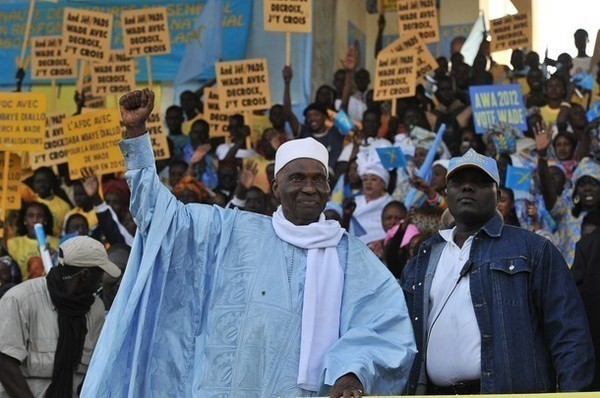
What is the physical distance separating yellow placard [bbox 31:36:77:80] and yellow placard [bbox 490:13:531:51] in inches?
167

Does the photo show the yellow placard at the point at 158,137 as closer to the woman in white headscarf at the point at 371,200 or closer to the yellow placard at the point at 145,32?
the yellow placard at the point at 145,32

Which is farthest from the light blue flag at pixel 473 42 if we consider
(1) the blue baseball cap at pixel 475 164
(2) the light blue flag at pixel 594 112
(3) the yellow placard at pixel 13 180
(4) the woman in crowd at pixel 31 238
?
(1) the blue baseball cap at pixel 475 164

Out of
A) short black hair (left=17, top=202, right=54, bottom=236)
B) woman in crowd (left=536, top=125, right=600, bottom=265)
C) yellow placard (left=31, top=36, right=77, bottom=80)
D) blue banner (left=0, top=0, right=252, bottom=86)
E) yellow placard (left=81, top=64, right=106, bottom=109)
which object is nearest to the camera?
woman in crowd (left=536, top=125, right=600, bottom=265)

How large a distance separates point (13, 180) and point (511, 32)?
5.02 m

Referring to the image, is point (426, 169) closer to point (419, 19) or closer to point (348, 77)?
point (419, 19)

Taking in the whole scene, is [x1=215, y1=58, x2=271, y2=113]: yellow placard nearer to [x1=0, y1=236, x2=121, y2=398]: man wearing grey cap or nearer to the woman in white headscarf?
the woman in white headscarf

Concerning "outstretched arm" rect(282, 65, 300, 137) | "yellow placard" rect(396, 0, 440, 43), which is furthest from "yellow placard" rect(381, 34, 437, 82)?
"outstretched arm" rect(282, 65, 300, 137)

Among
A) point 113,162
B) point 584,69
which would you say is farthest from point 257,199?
point 584,69

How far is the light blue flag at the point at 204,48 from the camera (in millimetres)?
15898

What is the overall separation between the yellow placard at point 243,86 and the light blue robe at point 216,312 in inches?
280

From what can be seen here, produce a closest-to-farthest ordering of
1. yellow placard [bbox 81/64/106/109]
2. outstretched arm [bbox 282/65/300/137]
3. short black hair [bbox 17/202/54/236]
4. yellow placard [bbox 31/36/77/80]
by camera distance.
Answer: short black hair [bbox 17/202/54/236], outstretched arm [bbox 282/65/300/137], yellow placard [bbox 31/36/77/80], yellow placard [bbox 81/64/106/109]

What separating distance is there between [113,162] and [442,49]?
236 inches

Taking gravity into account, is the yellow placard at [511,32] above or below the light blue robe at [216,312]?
above

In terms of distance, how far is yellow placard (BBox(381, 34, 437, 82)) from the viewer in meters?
13.3
